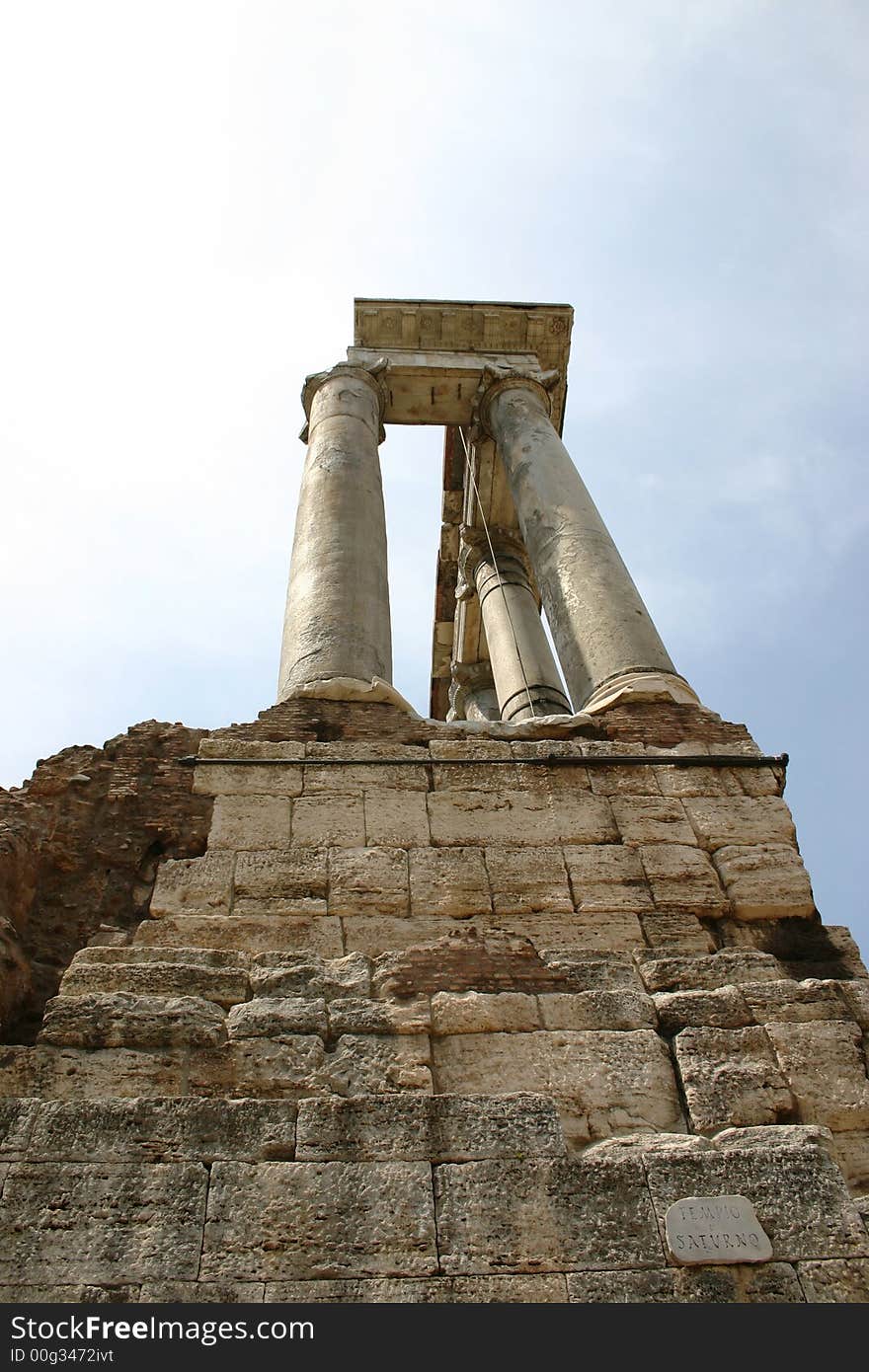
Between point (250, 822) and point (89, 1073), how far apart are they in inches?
74.7

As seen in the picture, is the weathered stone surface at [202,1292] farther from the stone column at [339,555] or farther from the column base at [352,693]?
the stone column at [339,555]

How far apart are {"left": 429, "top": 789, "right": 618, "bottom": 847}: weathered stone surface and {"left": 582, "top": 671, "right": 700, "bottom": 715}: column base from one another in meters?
1.37

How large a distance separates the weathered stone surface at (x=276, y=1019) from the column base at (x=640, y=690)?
11.8 feet

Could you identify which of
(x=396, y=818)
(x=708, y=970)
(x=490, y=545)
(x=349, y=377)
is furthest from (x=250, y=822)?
(x=490, y=545)

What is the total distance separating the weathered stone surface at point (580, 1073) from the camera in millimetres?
4172

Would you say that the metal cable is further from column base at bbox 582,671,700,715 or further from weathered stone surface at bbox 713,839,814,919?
weathered stone surface at bbox 713,839,814,919

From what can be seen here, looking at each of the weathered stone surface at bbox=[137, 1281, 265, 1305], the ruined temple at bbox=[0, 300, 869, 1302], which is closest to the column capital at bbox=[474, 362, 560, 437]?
the ruined temple at bbox=[0, 300, 869, 1302]

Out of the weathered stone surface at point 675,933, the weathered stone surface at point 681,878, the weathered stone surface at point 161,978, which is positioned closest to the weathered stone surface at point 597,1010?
the weathered stone surface at point 675,933

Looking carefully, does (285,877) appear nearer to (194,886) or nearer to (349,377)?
(194,886)

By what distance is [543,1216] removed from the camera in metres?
3.64

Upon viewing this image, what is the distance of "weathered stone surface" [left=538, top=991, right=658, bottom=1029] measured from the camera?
4574 mm

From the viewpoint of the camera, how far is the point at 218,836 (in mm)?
5676

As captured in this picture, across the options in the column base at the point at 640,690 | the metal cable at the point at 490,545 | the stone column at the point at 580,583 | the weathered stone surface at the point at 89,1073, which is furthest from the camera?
the metal cable at the point at 490,545

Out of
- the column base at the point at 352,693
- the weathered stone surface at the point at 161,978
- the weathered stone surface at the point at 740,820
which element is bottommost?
the weathered stone surface at the point at 161,978
